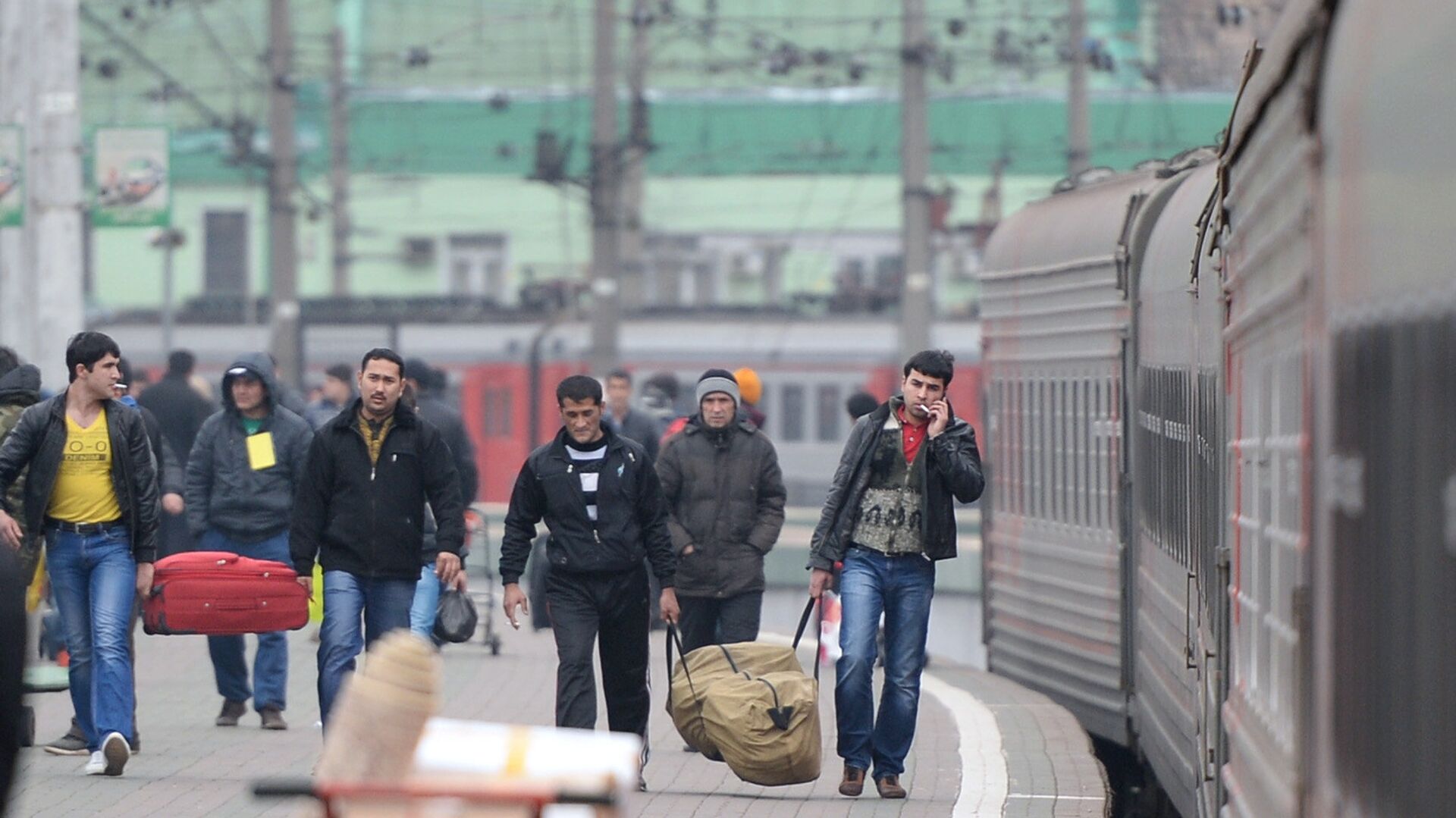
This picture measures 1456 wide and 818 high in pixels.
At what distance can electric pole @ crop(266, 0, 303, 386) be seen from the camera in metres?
30.5

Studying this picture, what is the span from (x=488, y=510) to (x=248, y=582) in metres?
16.0

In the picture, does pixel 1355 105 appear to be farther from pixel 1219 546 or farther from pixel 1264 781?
pixel 1219 546

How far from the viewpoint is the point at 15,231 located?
17109mm

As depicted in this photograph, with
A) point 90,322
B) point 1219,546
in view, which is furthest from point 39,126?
point 90,322

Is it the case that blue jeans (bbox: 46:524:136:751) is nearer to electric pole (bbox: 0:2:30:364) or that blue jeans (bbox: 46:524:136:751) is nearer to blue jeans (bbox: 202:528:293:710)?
blue jeans (bbox: 202:528:293:710)

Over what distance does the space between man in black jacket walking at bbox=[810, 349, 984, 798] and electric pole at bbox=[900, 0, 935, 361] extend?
62.4ft

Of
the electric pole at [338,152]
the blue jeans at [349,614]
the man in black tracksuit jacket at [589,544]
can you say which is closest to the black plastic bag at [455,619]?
the blue jeans at [349,614]

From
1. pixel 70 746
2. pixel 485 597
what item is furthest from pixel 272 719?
pixel 485 597

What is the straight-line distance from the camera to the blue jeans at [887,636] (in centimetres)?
905

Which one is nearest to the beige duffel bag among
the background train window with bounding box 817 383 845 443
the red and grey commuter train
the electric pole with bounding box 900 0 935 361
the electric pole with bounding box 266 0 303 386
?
the red and grey commuter train

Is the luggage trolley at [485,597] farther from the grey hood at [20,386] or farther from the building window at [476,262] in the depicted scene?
the building window at [476,262]

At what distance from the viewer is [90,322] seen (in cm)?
3966

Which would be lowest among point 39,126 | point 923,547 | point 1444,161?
point 923,547

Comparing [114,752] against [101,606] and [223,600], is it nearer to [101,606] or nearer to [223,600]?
[101,606]
